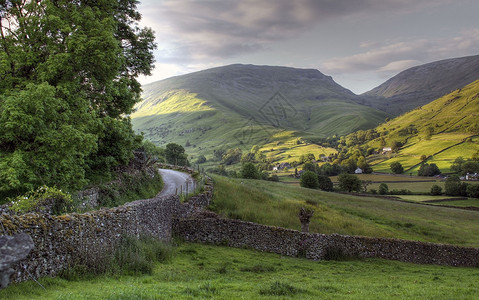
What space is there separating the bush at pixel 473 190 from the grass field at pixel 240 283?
82.5 m

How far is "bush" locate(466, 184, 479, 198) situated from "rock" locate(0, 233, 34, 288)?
107 metres

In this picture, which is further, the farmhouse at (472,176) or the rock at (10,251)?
the farmhouse at (472,176)

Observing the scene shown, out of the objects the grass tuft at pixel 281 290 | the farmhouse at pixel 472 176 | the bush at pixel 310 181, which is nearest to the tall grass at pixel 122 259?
the grass tuft at pixel 281 290

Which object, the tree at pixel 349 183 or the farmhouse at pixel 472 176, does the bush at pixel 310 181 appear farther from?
the farmhouse at pixel 472 176

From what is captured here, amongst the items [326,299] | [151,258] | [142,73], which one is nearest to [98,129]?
[151,258]

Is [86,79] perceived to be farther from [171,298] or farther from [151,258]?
[171,298]

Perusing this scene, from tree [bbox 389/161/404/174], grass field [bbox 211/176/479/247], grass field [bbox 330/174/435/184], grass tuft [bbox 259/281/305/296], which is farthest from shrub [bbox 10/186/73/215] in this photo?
tree [bbox 389/161/404/174]

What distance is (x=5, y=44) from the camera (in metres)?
19.4

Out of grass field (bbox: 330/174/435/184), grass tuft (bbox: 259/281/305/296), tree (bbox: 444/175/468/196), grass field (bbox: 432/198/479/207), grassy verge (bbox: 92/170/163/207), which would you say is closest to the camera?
grass tuft (bbox: 259/281/305/296)

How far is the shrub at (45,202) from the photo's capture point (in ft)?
41.1

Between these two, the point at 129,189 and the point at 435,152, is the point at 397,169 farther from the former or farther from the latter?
the point at 129,189

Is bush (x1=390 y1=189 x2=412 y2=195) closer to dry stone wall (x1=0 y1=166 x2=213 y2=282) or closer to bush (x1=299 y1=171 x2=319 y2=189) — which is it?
bush (x1=299 y1=171 x2=319 y2=189)

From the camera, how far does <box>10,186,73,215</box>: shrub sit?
41.1ft

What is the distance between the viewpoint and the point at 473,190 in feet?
288
